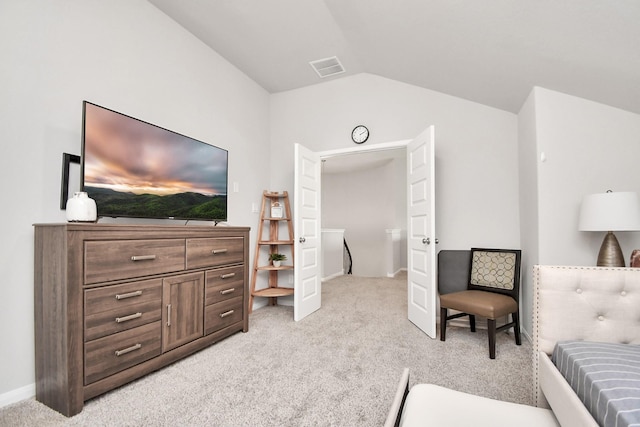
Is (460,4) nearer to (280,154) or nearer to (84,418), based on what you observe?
(280,154)

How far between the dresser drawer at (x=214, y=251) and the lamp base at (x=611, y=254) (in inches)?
109

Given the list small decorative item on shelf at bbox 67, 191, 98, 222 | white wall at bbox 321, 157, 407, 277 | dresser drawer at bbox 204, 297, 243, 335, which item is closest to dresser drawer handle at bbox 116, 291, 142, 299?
small decorative item on shelf at bbox 67, 191, 98, 222

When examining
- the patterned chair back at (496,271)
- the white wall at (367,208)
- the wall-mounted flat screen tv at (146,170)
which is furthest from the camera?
the white wall at (367,208)

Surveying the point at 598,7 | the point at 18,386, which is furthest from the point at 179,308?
the point at 598,7

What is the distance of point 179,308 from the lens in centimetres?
215

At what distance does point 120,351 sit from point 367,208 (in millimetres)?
6146

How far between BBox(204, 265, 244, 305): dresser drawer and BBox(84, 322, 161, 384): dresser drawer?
0.48 m

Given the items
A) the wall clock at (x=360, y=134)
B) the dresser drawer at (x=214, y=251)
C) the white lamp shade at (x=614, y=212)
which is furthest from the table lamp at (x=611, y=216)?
the dresser drawer at (x=214, y=251)

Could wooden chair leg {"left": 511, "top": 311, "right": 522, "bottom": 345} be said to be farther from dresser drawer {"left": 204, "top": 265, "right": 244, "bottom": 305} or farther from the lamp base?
dresser drawer {"left": 204, "top": 265, "right": 244, "bottom": 305}

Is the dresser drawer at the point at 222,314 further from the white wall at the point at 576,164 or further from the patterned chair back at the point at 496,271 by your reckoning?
the white wall at the point at 576,164

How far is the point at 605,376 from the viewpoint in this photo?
933 mm

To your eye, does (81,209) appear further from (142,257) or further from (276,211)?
(276,211)

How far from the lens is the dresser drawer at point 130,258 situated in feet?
5.47

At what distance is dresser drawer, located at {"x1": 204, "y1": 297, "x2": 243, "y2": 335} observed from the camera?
2398 mm
